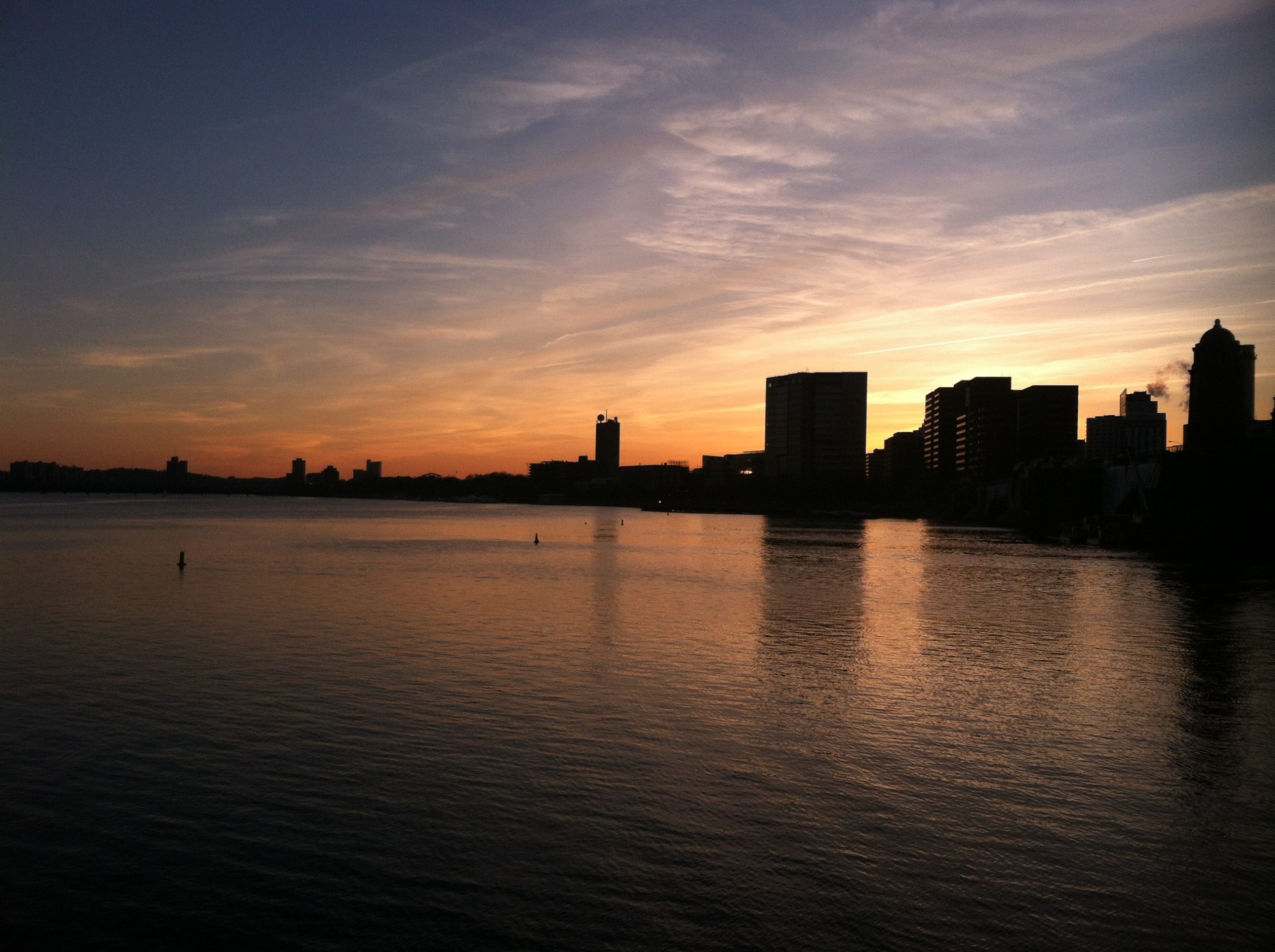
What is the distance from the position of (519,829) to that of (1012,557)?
3346 inches

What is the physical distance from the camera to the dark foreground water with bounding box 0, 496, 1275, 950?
1179 centimetres

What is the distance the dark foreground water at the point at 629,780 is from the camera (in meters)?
11.8

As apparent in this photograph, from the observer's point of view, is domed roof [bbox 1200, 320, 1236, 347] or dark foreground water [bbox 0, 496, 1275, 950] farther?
domed roof [bbox 1200, 320, 1236, 347]

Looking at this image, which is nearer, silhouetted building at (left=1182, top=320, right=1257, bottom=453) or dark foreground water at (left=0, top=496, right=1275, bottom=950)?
dark foreground water at (left=0, top=496, right=1275, bottom=950)

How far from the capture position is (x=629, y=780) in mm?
17094

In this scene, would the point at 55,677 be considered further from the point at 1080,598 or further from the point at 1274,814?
the point at 1080,598

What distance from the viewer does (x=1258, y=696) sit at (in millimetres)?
25391

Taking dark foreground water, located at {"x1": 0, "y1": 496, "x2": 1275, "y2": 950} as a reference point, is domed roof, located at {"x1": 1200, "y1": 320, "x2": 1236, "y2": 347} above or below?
above

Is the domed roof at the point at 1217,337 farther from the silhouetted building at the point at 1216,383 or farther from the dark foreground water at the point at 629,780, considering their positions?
the dark foreground water at the point at 629,780

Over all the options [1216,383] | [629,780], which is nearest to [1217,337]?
[1216,383]

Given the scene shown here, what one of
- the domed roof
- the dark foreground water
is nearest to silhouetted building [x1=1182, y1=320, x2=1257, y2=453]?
the domed roof

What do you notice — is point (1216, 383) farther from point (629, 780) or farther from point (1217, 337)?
point (629, 780)

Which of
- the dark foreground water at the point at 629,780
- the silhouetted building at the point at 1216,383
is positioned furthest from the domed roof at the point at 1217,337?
the dark foreground water at the point at 629,780

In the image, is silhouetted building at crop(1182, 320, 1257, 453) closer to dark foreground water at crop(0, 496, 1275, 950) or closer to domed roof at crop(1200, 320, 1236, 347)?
domed roof at crop(1200, 320, 1236, 347)
